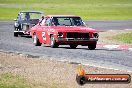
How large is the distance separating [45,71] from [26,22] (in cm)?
1644

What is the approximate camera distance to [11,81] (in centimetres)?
1431

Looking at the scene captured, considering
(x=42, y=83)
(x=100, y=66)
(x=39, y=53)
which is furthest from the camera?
(x=39, y=53)

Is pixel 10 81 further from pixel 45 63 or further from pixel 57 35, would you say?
pixel 57 35

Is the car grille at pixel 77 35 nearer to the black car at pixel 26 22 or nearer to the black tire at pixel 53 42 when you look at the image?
the black tire at pixel 53 42

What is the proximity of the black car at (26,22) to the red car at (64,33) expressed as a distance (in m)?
5.79

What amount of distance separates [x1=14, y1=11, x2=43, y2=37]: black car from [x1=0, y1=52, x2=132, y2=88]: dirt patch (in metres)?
11.6

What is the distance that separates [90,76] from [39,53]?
11334mm

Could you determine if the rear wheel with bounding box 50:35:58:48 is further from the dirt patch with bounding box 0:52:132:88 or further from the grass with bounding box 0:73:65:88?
the grass with bounding box 0:73:65:88

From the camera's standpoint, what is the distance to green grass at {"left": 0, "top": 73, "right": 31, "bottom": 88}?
44.0 ft

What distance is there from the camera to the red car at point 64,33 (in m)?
23.8

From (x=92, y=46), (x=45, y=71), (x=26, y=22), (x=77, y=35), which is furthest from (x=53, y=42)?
(x=26, y=22)

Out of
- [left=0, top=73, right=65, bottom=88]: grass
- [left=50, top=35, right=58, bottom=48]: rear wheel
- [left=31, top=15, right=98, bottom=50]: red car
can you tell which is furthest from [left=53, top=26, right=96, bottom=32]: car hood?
[left=0, top=73, right=65, bottom=88]: grass

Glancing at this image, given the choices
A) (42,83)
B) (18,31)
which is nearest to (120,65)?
(42,83)

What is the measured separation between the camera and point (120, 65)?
17.7 metres
